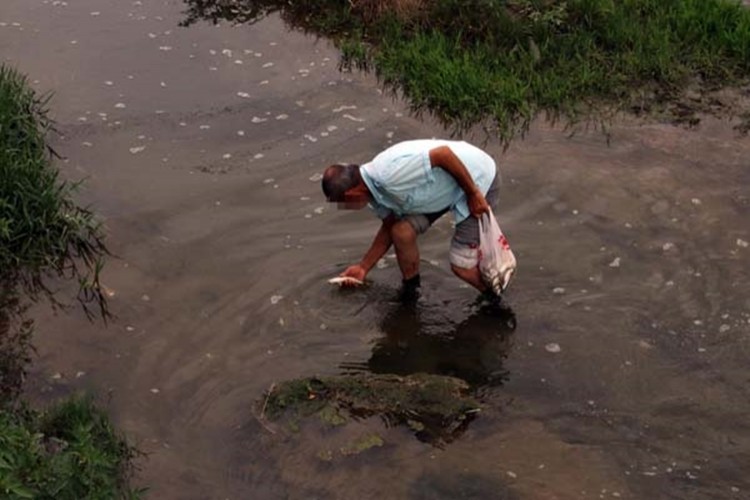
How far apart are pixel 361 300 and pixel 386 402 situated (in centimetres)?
94

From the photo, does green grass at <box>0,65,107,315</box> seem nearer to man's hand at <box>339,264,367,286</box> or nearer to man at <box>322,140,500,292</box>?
man's hand at <box>339,264,367,286</box>

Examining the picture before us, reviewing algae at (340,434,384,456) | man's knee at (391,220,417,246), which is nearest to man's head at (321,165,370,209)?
man's knee at (391,220,417,246)

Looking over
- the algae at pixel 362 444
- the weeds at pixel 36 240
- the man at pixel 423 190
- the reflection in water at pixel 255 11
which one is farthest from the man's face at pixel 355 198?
the reflection in water at pixel 255 11

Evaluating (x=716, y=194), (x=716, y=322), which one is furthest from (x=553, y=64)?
(x=716, y=322)

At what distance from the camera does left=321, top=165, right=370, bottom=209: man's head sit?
217 inches

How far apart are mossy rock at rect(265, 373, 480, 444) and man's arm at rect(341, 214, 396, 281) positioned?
773 mm

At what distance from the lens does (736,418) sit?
17.4ft

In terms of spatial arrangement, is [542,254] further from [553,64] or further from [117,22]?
[117,22]

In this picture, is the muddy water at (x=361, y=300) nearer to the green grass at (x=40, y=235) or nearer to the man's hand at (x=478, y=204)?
the green grass at (x=40, y=235)

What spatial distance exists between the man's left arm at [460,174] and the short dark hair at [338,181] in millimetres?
405

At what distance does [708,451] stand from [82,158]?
4520 millimetres

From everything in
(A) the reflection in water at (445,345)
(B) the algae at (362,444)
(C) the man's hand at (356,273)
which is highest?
(C) the man's hand at (356,273)

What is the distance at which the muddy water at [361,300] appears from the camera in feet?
16.7

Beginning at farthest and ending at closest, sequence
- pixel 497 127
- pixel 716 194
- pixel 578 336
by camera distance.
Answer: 1. pixel 497 127
2. pixel 716 194
3. pixel 578 336
